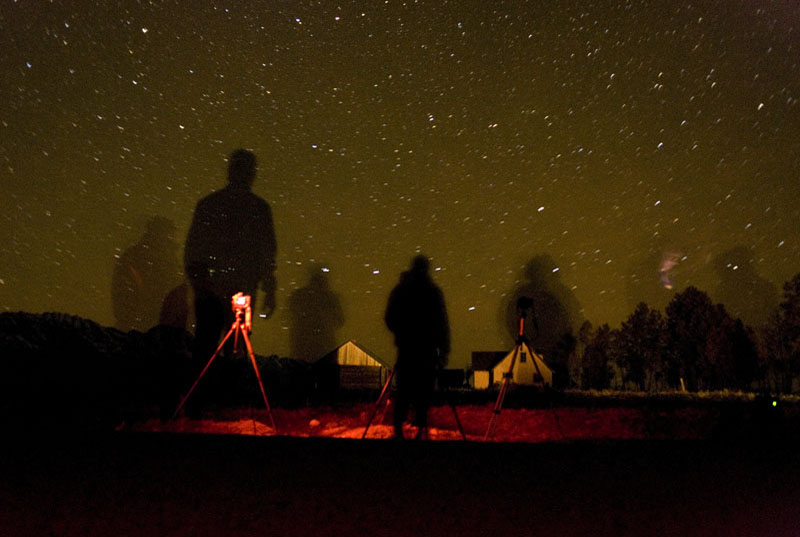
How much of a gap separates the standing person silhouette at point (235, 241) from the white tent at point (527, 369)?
2736 mm

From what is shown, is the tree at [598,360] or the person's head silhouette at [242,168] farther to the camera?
→ the tree at [598,360]

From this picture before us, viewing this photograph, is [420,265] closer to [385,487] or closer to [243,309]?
[243,309]

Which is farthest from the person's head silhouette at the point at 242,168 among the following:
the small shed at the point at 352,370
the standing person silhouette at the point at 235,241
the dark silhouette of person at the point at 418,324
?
the small shed at the point at 352,370

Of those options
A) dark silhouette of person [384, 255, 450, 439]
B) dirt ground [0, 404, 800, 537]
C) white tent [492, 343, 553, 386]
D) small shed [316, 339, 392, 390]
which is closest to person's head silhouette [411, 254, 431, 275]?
dark silhouette of person [384, 255, 450, 439]

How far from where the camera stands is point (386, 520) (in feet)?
8.52

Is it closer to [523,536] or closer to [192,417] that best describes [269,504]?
[523,536]

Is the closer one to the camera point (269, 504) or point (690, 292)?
point (269, 504)

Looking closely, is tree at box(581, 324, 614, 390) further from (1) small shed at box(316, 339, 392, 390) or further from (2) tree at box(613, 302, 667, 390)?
(1) small shed at box(316, 339, 392, 390)

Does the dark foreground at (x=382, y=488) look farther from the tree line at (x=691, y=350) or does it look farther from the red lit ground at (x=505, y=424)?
the tree line at (x=691, y=350)

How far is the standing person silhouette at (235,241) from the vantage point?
6.73 metres

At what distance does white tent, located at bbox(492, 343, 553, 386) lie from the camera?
6887 mm

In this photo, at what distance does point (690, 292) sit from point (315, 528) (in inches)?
2069

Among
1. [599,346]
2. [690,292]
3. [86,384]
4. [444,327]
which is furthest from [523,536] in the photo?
[599,346]

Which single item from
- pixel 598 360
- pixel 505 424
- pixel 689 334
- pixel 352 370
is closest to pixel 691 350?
pixel 689 334
